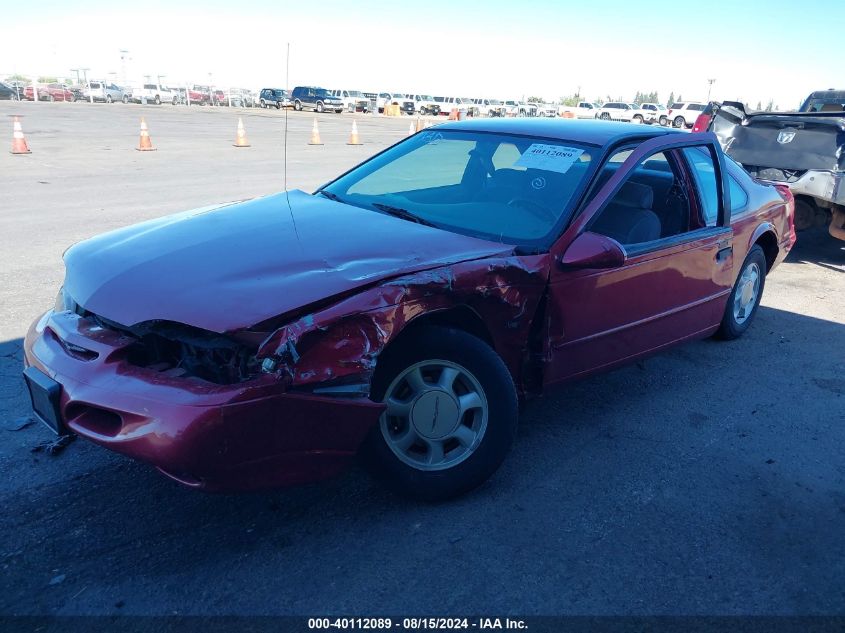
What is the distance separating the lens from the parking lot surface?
2.57 metres

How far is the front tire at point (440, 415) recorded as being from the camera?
293cm

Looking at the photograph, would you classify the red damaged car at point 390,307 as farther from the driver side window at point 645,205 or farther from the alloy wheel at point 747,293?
the alloy wheel at point 747,293

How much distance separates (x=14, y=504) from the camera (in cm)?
294

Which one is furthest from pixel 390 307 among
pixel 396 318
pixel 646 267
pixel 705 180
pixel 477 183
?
pixel 705 180

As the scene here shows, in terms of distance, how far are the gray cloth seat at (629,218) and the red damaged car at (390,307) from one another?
0.04 ft

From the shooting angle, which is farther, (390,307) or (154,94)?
(154,94)

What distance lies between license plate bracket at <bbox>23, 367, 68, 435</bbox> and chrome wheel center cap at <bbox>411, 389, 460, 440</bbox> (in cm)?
132

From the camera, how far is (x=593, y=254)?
10.8 feet

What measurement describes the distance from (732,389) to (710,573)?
2099mm

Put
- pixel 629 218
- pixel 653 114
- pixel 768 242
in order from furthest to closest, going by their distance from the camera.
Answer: pixel 653 114
pixel 768 242
pixel 629 218

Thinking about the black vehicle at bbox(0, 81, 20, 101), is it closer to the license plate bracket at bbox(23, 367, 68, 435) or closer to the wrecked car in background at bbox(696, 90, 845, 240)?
the wrecked car in background at bbox(696, 90, 845, 240)

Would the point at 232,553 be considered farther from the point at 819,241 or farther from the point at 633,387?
the point at 819,241

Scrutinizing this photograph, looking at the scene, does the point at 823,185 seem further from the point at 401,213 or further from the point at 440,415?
the point at 440,415

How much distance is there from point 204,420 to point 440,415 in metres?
1.01
